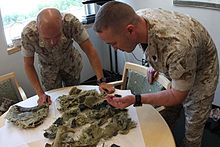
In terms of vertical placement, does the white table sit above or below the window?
below

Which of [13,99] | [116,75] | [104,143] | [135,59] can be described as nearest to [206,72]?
[104,143]

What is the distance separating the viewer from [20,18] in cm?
→ 299

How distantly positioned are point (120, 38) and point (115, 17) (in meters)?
0.10

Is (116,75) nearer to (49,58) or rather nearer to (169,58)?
(49,58)

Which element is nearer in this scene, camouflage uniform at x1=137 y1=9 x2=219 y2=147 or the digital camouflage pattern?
camouflage uniform at x1=137 y1=9 x2=219 y2=147

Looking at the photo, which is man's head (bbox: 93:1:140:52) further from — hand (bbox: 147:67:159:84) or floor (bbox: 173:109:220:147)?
floor (bbox: 173:109:220:147)

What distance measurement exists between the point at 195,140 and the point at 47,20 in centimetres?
114

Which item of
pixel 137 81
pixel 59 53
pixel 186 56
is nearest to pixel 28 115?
pixel 59 53

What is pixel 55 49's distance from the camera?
217cm

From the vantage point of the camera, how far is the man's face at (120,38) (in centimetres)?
138

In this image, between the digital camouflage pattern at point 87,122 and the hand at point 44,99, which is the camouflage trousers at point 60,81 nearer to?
the hand at point 44,99

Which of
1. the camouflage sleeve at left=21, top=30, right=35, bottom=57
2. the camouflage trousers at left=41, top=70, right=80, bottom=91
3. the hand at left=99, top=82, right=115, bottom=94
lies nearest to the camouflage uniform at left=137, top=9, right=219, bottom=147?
the hand at left=99, top=82, right=115, bottom=94

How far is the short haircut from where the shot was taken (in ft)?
4.42

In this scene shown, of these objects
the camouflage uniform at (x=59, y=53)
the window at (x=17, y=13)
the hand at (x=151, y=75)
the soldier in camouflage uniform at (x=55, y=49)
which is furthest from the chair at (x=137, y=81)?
the window at (x=17, y=13)
